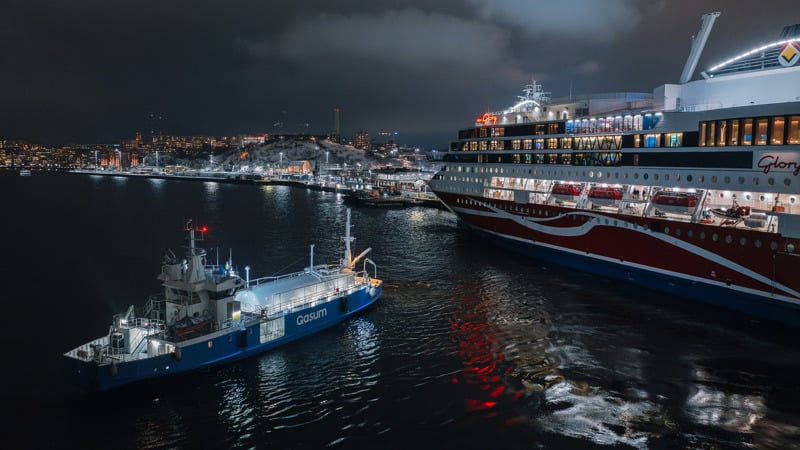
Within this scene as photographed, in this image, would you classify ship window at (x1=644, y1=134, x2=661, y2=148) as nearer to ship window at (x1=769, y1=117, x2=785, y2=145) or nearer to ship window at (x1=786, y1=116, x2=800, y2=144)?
ship window at (x1=769, y1=117, x2=785, y2=145)

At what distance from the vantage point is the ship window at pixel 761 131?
25.7 meters

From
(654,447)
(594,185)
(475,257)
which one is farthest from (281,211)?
(654,447)

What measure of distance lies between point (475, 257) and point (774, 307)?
19759 mm

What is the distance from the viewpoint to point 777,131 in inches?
992

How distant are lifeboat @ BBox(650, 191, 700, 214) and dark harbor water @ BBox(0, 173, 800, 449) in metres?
5.06

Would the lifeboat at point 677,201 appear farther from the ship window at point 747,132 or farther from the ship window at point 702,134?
the ship window at point 747,132

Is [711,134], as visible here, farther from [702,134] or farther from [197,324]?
[197,324]

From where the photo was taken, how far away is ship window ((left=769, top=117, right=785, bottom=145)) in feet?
82.2

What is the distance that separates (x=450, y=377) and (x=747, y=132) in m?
21.2

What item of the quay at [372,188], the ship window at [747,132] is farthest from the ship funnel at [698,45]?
the quay at [372,188]

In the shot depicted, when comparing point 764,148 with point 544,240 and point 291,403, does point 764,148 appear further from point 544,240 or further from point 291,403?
point 291,403

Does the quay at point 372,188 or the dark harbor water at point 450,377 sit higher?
the quay at point 372,188

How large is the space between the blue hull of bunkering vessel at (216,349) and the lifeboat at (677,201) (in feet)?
60.7

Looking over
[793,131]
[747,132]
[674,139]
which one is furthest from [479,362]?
[674,139]
